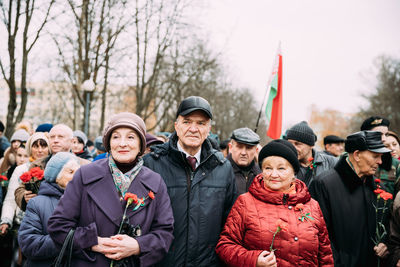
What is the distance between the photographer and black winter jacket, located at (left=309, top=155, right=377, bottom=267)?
313cm

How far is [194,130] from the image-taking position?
2.96 m

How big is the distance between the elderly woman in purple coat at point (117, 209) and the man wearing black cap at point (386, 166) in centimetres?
276

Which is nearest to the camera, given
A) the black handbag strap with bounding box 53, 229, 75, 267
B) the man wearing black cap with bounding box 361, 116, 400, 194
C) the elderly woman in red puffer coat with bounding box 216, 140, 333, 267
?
the black handbag strap with bounding box 53, 229, 75, 267

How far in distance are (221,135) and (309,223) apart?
33.3m

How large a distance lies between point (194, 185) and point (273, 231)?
760 mm

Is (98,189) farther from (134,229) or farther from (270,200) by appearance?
(270,200)

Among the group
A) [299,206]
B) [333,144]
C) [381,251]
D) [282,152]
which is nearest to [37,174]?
[282,152]

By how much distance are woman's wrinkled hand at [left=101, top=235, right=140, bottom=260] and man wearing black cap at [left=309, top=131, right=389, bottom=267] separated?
198 cm

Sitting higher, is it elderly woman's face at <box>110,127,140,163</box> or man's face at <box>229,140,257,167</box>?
elderly woman's face at <box>110,127,140,163</box>

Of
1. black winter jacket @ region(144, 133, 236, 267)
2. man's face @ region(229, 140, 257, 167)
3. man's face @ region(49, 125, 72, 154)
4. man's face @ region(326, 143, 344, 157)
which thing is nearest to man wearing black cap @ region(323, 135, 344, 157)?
man's face @ region(326, 143, 344, 157)

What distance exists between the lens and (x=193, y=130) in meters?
2.95

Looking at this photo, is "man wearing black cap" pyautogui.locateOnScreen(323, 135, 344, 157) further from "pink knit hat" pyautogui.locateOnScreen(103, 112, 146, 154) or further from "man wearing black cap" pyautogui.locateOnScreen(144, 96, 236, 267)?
"pink knit hat" pyautogui.locateOnScreen(103, 112, 146, 154)

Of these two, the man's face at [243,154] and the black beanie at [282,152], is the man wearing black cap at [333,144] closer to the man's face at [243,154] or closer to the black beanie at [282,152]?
the man's face at [243,154]

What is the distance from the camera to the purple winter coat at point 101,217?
2166 millimetres
